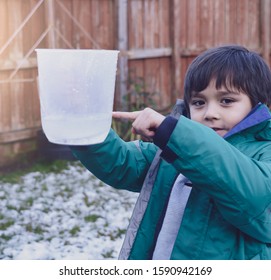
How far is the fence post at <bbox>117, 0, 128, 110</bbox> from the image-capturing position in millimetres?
6797

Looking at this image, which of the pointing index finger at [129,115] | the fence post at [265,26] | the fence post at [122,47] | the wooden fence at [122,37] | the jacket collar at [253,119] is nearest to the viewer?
the pointing index finger at [129,115]

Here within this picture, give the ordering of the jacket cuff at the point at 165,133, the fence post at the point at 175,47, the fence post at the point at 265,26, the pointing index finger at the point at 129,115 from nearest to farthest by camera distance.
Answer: the jacket cuff at the point at 165,133 → the pointing index finger at the point at 129,115 → the fence post at the point at 175,47 → the fence post at the point at 265,26

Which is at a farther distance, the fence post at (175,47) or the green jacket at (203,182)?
the fence post at (175,47)

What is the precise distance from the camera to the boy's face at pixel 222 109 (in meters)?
1.71

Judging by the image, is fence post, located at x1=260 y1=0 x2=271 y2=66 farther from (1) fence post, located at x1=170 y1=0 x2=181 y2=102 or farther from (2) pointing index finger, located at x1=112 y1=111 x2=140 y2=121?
(2) pointing index finger, located at x1=112 y1=111 x2=140 y2=121

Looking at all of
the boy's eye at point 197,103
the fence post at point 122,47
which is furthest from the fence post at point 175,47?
the boy's eye at point 197,103

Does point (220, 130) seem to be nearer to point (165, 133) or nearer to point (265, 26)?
point (165, 133)

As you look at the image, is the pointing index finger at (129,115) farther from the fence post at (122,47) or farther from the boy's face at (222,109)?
the fence post at (122,47)

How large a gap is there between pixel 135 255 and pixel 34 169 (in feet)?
13.7

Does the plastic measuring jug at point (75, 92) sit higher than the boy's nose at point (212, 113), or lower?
higher

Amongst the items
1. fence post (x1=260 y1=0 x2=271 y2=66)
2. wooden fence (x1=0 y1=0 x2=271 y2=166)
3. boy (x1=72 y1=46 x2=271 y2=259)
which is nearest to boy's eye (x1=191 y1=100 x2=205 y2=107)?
boy (x1=72 y1=46 x2=271 y2=259)
